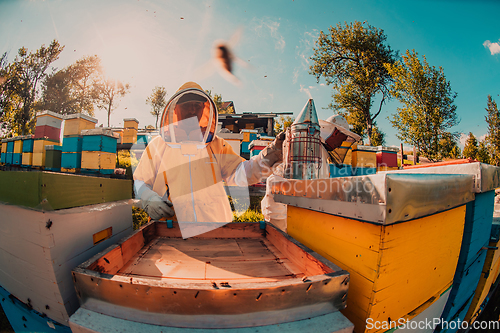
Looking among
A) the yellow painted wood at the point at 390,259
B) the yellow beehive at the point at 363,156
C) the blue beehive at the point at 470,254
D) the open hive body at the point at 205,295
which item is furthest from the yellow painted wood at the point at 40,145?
the yellow beehive at the point at 363,156

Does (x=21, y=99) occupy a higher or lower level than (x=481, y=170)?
higher

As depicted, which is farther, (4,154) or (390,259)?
(4,154)

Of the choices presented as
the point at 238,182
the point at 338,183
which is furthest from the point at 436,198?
the point at 238,182

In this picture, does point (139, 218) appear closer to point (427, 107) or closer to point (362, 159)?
point (362, 159)

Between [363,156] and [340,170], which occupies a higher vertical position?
[363,156]

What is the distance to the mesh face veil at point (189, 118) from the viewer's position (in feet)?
7.13

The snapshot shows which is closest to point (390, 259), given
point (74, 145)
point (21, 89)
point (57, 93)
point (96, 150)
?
point (96, 150)

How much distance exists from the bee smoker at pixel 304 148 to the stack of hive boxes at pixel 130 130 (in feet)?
37.7

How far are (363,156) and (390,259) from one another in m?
7.88

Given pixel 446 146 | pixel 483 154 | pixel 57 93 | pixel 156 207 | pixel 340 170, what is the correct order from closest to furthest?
pixel 156 207, pixel 340 170, pixel 446 146, pixel 483 154, pixel 57 93

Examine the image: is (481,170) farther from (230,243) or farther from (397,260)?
(230,243)

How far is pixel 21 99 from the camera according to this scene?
55.5ft

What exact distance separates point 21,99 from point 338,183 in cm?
2673

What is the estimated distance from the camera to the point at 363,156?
758cm
